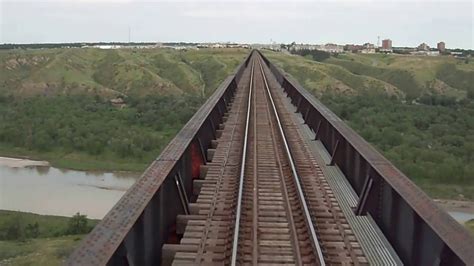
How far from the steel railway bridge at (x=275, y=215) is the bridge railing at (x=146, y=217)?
0.01 meters

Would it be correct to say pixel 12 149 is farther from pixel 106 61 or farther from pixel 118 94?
pixel 106 61

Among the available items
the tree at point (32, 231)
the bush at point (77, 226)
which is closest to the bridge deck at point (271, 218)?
the bush at point (77, 226)

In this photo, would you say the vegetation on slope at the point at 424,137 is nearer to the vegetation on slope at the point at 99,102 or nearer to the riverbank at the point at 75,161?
the vegetation on slope at the point at 99,102

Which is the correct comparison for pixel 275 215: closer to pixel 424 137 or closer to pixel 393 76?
pixel 424 137

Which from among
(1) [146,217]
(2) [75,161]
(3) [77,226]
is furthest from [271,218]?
(2) [75,161]

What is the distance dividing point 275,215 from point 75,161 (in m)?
46.0

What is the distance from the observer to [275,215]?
28.6 ft

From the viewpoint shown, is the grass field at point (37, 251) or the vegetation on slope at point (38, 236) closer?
the grass field at point (37, 251)

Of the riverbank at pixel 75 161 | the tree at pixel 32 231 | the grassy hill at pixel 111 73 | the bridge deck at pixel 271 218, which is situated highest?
the bridge deck at pixel 271 218

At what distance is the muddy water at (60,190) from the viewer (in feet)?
126

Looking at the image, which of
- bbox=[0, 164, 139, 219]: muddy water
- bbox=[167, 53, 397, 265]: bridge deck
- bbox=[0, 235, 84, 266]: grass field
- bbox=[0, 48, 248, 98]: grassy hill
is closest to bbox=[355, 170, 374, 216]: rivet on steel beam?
bbox=[167, 53, 397, 265]: bridge deck

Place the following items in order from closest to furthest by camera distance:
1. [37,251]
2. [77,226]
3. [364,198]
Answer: [364,198]
[37,251]
[77,226]

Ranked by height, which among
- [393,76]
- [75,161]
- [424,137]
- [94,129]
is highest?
[393,76]

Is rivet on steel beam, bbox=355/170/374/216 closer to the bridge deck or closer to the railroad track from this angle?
the bridge deck
